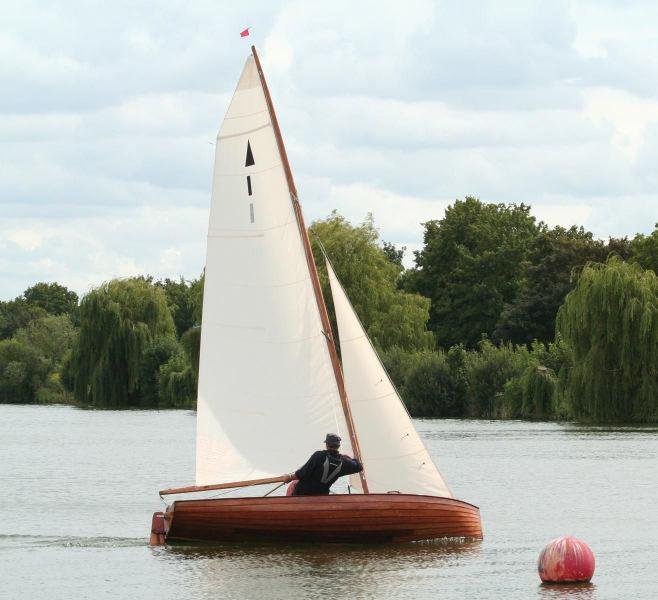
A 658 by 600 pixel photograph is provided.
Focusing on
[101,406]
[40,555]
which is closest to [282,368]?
[40,555]

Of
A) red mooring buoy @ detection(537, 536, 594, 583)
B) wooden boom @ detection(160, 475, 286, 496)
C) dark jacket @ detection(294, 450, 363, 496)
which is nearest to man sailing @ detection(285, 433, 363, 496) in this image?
dark jacket @ detection(294, 450, 363, 496)

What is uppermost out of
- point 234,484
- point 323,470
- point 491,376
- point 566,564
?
point 491,376

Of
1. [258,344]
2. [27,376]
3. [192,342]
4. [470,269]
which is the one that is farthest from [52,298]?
[258,344]

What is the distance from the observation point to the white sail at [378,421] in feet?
80.7

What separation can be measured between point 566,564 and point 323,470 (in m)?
3.95

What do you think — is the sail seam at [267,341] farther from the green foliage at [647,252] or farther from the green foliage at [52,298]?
the green foliage at [52,298]

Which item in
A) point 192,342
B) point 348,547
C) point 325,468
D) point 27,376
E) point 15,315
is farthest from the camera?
point 15,315

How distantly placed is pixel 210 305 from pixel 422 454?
13.1 ft

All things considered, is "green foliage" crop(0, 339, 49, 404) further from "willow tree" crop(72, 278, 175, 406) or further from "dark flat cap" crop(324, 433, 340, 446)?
"dark flat cap" crop(324, 433, 340, 446)

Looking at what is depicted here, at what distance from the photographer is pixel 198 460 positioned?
24.9 metres

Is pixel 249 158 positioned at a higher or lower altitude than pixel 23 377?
lower

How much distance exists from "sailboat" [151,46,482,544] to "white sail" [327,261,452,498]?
2cm

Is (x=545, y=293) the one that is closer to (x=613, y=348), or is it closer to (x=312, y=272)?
(x=613, y=348)

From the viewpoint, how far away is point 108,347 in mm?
86562
